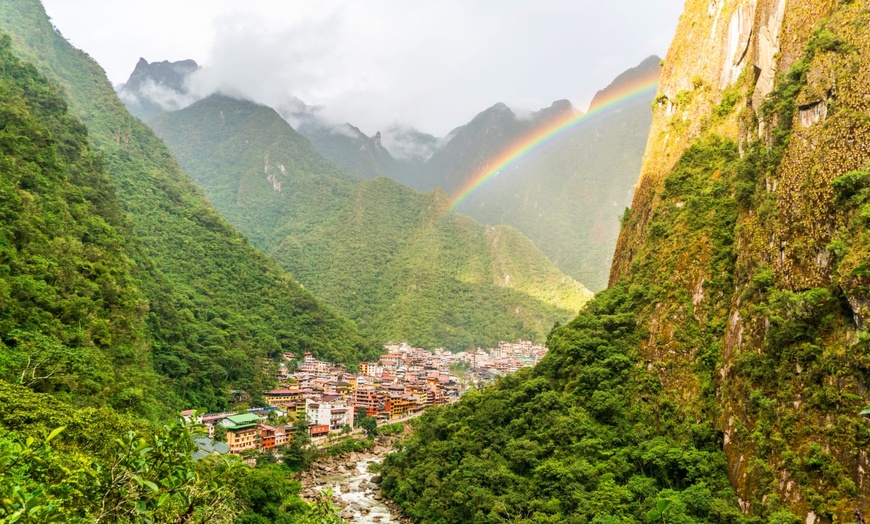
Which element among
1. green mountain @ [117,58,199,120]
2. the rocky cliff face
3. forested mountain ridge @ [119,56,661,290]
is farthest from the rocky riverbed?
green mountain @ [117,58,199,120]

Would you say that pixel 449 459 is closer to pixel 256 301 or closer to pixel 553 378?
pixel 553 378

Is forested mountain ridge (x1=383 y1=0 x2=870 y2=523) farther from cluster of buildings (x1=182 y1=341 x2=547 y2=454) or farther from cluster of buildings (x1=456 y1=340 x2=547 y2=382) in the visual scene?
cluster of buildings (x1=456 y1=340 x2=547 y2=382)

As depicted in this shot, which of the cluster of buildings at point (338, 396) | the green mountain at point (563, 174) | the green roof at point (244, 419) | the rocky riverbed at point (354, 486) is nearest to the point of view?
the rocky riverbed at point (354, 486)

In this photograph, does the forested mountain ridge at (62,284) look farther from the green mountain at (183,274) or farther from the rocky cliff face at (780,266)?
the rocky cliff face at (780,266)

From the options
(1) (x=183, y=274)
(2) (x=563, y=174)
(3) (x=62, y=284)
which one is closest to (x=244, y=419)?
(3) (x=62, y=284)

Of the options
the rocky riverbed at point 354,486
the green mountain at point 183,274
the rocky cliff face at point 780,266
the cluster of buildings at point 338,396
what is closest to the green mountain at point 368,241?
the cluster of buildings at point 338,396

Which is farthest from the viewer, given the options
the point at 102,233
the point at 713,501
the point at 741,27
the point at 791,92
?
the point at 102,233

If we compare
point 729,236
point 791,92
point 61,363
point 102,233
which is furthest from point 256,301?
point 791,92
